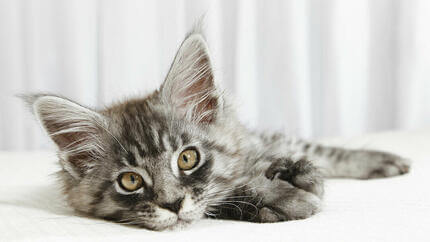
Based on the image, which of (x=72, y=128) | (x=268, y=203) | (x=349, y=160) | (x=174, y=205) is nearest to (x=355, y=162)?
(x=349, y=160)

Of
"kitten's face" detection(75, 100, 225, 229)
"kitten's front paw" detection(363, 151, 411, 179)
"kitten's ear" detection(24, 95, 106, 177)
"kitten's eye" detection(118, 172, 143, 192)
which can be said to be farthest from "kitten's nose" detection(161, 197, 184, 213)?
"kitten's front paw" detection(363, 151, 411, 179)

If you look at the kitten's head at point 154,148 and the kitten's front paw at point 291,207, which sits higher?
the kitten's head at point 154,148

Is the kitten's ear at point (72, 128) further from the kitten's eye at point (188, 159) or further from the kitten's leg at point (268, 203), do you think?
the kitten's leg at point (268, 203)

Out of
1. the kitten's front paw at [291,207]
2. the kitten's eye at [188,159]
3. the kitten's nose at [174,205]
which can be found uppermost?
the kitten's eye at [188,159]

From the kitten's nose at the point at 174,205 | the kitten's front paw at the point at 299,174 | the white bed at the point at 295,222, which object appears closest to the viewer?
the white bed at the point at 295,222

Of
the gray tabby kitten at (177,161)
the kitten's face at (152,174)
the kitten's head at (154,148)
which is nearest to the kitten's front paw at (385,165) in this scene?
the gray tabby kitten at (177,161)

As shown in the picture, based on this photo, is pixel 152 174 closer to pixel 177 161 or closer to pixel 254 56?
pixel 177 161

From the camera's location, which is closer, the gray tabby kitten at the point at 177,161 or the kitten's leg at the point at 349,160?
the gray tabby kitten at the point at 177,161
